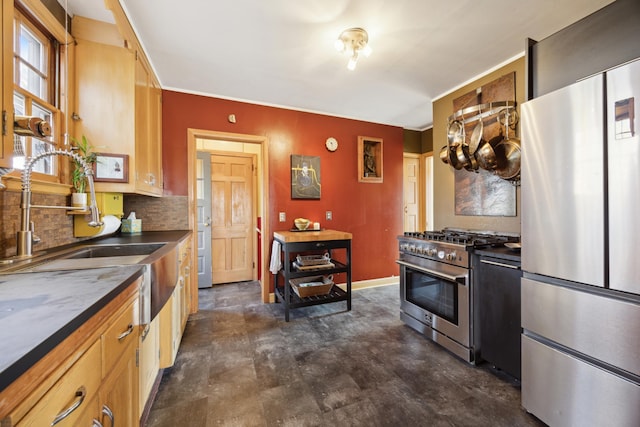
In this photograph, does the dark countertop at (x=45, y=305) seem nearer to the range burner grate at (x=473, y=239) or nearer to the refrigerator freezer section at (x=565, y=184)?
the refrigerator freezer section at (x=565, y=184)

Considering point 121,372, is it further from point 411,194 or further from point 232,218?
point 411,194

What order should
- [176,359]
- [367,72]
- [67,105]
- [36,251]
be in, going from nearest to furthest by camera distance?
[36,251] < [67,105] < [176,359] < [367,72]

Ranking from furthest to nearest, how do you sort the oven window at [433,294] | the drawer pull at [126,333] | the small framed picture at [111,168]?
1. the oven window at [433,294]
2. the small framed picture at [111,168]
3. the drawer pull at [126,333]

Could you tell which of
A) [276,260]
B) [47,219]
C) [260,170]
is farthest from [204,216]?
[47,219]

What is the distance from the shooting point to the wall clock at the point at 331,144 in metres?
3.49

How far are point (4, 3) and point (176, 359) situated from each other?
218 cm

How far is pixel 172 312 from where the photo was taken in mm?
1784

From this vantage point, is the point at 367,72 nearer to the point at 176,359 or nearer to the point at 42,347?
the point at 42,347

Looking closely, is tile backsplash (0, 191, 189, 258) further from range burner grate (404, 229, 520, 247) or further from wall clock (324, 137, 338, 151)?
range burner grate (404, 229, 520, 247)

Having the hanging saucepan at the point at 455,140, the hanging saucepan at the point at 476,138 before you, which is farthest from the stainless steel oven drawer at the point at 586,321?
the hanging saucepan at the point at 455,140

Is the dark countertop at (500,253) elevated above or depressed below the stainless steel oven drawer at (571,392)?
above

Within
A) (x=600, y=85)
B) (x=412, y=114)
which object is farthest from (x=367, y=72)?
(x=600, y=85)

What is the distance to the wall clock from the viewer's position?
3486 millimetres

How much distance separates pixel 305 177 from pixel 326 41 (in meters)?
1.62
